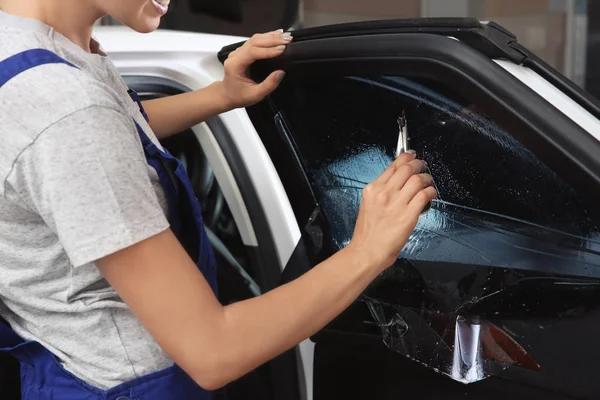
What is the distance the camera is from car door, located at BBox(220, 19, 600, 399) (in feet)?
3.17

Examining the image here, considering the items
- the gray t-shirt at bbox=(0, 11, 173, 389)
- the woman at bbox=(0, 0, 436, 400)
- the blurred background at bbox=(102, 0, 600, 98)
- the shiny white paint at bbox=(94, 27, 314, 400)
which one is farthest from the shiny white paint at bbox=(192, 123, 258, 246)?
the blurred background at bbox=(102, 0, 600, 98)

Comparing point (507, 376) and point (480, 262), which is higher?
point (480, 262)

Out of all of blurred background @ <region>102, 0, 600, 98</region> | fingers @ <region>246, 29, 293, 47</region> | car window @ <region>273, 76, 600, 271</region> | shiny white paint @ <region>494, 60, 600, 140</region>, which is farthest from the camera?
blurred background @ <region>102, 0, 600, 98</region>

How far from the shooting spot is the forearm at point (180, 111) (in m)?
1.38

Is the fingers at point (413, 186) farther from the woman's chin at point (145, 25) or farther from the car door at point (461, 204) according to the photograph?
the woman's chin at point (145, 25)

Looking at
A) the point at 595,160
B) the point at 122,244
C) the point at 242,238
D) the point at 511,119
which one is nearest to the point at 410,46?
the point at 511,119

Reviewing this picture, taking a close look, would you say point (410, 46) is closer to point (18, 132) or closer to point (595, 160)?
point (595, 160)

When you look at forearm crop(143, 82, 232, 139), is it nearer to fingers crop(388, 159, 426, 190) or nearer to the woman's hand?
the woman's hand

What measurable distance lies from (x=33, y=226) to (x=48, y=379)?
230mm

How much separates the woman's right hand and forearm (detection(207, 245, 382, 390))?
2 centimetres

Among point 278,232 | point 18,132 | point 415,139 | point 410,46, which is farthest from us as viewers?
point 278,232

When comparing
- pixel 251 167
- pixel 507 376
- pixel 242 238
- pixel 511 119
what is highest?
pixel 511 119

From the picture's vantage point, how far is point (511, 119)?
938mm

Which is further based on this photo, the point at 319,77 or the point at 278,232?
the point at 278,232
